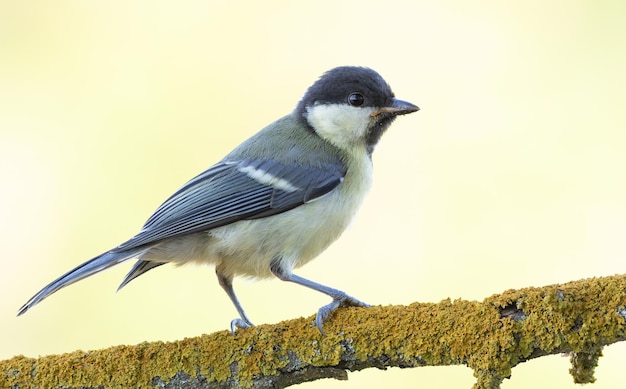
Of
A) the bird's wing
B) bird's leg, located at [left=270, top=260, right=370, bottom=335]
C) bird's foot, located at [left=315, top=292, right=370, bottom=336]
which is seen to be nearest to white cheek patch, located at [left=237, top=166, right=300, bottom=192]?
the bird's wing

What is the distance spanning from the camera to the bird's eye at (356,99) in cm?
383

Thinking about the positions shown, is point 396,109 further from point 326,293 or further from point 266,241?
point 326,293

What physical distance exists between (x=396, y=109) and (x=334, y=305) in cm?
133

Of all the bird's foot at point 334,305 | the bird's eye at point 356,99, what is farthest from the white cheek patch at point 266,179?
the bird's foot at point 334,305

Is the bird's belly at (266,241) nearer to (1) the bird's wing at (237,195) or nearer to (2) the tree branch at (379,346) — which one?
(1) the bird's wing at (237,195)

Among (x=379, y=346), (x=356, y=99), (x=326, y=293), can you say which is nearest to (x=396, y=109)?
(x=356, y=99)

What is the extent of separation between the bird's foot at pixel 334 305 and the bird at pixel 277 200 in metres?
0.19

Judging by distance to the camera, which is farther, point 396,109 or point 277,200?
point 396,109

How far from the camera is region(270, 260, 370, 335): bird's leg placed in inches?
104

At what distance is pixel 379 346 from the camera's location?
2.46m

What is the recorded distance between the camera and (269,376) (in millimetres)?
2633

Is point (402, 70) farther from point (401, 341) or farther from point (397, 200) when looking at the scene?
point (401, 341)

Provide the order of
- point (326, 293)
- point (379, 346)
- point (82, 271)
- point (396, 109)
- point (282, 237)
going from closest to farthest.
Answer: point (379, 346), point (326, 293), point (82, 271), point (282, 237), point (396, 109)

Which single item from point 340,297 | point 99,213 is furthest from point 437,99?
point 340,297
